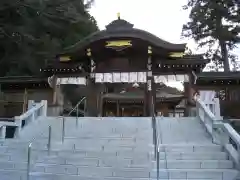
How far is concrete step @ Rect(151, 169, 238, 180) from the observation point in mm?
6934

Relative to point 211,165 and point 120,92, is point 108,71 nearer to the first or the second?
point 120,92

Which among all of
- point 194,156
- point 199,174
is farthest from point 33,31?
point 199,174

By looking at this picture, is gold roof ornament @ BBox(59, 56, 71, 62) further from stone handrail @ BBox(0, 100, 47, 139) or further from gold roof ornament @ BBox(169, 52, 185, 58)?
gold roof ornament @ BBox(169, 52, 185, 58)

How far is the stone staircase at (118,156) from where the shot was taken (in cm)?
711

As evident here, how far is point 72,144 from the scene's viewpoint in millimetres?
9266

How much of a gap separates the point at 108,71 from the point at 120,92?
7.32 metres

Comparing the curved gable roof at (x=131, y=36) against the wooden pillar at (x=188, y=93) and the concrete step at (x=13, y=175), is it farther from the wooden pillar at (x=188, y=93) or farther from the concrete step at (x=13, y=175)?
the concrete step at (x=13, y=175)

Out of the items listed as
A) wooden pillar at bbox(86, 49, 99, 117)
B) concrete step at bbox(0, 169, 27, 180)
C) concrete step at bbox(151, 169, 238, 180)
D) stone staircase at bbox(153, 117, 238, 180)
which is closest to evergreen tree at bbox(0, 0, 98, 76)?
wooden pillar at bbox(86, 49, 99, 117)

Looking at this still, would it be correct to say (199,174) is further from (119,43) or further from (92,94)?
(92,94)

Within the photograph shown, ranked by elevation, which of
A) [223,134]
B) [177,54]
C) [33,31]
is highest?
[33,31]

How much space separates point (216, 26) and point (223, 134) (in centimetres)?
→ 2162

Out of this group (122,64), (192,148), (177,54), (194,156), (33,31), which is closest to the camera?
(194,156)

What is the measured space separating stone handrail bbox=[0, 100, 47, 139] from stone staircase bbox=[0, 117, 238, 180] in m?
0.55

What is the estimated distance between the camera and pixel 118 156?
800 centimetres
